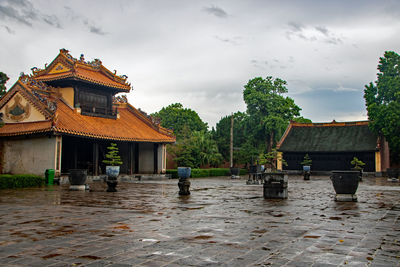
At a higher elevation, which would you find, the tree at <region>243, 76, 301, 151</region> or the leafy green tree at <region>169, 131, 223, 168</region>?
the tree at <region>243, 76, 301, 151</region>

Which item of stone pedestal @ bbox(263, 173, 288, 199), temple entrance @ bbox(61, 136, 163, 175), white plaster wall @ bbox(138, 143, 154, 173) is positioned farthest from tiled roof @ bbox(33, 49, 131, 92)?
stone pedestal @ bbox(263, 173, 288, 199)

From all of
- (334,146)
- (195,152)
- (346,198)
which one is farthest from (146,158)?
(334,146)

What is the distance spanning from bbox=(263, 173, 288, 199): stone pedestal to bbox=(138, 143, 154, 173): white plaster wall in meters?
20.3

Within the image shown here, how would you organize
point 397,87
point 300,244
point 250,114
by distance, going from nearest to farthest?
point 300,244 → point 397,87 → point 250,114

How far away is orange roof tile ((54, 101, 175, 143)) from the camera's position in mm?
24531

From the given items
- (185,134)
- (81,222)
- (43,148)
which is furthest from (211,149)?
(81,222)

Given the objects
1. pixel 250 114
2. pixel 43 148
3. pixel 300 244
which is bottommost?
pixel 300 244

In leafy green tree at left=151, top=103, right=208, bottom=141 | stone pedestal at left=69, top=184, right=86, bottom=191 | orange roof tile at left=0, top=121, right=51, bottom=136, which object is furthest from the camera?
leafy green tree at left=151, top=103, right=208, bottom=141

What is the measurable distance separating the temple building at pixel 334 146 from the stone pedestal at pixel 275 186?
31411mm

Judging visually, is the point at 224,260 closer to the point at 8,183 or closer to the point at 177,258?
the point at 177,258

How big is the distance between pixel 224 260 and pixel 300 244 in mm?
1528

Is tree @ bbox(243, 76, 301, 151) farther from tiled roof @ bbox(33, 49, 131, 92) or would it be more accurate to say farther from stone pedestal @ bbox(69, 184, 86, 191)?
stone pedestal @ bbox(69, 184, 86, 191)

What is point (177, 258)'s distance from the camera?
492cm

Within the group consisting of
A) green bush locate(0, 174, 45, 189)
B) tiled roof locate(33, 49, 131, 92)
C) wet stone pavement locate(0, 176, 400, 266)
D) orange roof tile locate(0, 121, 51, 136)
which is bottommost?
wet stone pavement locate(0, 176, 400, 266)
